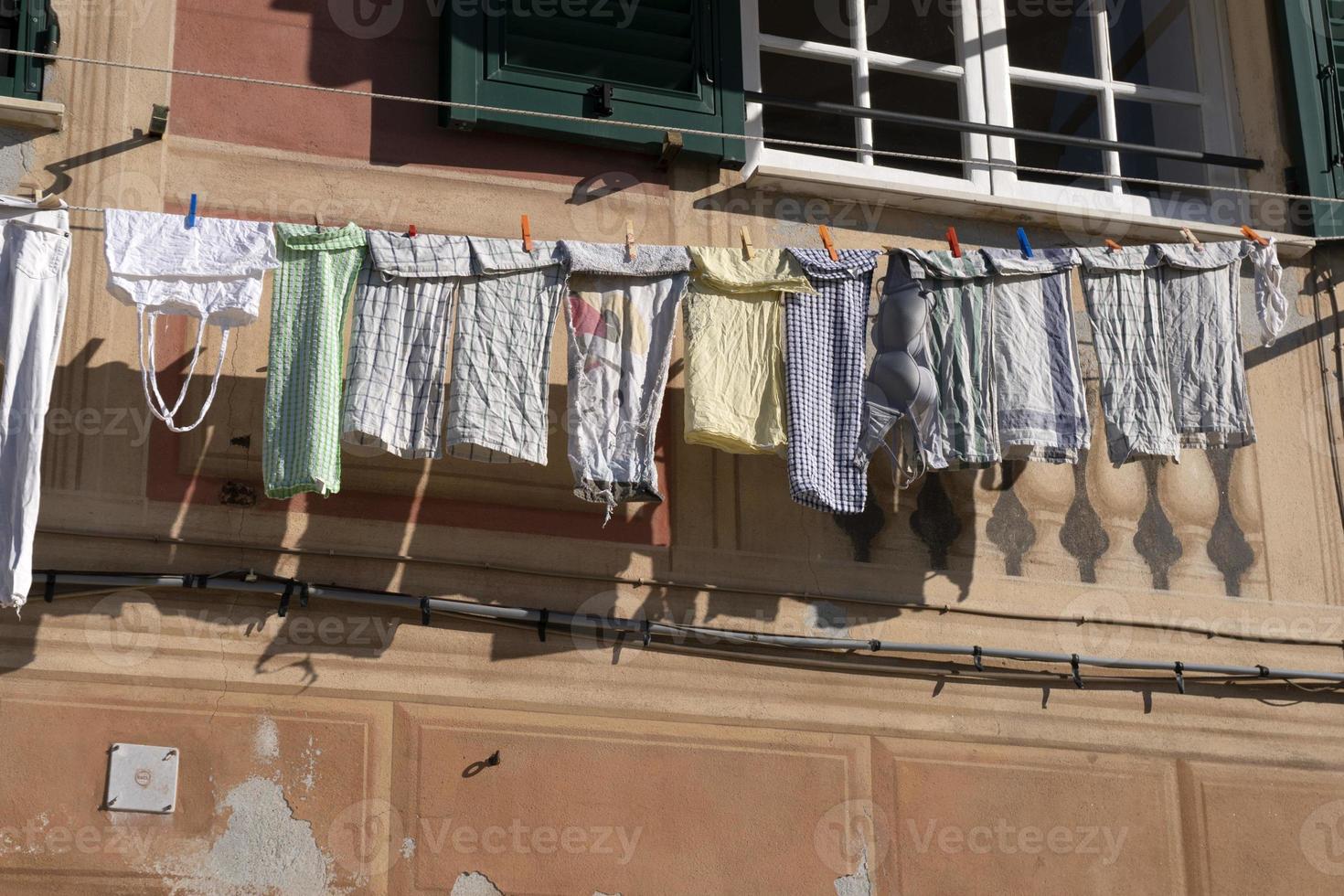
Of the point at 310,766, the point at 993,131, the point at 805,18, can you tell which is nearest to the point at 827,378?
the point at 993,131

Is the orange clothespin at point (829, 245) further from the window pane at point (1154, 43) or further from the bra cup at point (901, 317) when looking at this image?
the window pane at point (1154, 43)

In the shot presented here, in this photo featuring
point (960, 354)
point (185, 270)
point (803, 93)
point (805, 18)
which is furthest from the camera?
point (803, 93)

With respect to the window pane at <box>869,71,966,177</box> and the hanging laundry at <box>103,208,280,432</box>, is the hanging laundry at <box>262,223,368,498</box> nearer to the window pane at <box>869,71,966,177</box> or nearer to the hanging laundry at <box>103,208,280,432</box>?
the hanging laundry at <box>103,208,280,432</box>

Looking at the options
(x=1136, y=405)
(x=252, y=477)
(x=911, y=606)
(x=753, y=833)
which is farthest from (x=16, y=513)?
(x=1136, y=405)

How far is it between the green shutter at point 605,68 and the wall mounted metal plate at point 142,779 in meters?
2.45

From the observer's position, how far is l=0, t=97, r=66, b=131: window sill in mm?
6445

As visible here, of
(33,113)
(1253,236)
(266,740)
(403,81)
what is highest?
(403,81)

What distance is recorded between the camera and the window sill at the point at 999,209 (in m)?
7.30

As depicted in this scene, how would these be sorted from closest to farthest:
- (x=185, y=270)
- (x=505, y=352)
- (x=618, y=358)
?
(x=185, y=270), (x=505, y=352), (x=618, y=358)

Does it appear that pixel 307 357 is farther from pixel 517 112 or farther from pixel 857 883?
pixel 857 883

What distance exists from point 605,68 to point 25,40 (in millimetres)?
2021

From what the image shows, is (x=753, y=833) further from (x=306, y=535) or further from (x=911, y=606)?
(x=306, y=535)

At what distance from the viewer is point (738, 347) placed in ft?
21.5

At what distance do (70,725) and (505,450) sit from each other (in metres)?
1.54
